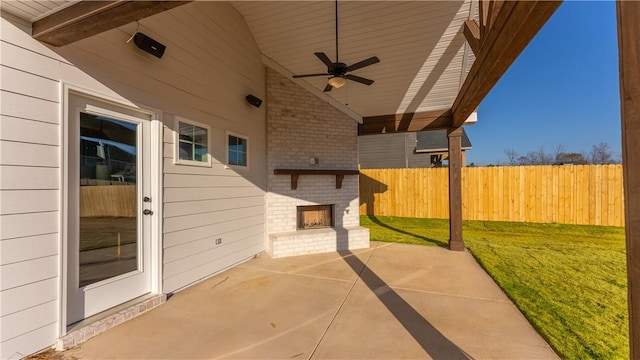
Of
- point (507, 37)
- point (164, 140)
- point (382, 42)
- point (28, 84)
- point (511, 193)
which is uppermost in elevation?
point (382, 42)

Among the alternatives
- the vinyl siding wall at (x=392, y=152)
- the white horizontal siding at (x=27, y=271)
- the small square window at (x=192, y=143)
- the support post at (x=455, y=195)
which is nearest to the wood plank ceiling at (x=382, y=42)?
the support post at (x=455, y=195)

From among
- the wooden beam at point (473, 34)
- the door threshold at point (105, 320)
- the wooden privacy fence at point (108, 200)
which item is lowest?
the door threshold at point (105, 320)

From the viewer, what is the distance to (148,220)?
2.87 meters

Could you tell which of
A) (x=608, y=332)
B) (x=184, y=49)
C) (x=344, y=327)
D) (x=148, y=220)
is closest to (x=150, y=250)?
(x=148, y=220)

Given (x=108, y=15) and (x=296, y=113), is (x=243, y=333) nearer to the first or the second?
(x=108, y=15)

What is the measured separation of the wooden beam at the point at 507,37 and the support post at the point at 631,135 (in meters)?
0.86

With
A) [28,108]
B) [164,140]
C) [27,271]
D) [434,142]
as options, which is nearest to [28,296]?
[27,271]

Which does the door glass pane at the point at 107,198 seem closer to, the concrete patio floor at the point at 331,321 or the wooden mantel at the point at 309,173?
the concrete patio floor at the point at 331,321

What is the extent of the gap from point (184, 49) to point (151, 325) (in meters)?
3.10

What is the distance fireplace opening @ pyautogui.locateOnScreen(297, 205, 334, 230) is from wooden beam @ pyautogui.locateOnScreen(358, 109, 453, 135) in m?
1.93

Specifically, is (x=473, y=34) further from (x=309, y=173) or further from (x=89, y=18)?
(x=89, y=18)

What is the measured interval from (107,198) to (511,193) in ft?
28.4

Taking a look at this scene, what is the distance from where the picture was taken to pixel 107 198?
2.55 metres

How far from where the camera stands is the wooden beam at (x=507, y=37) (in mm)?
1584
